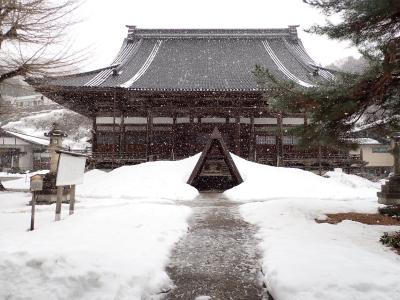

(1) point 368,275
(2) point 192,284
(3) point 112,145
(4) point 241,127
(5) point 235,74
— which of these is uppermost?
(5) point 235,74

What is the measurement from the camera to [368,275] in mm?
3506

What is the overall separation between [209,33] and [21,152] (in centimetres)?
2926

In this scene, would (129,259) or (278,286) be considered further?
(129,259)

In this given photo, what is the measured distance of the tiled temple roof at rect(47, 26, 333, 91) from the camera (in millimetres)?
18219

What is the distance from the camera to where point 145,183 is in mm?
13562

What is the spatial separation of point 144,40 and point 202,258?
75.8 feet

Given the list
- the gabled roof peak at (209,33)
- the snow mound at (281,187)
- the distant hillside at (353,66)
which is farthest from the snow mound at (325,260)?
the gabled roof peak at (209,33)

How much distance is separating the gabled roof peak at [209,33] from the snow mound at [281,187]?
526 inches

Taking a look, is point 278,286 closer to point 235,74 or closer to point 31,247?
point 31,247

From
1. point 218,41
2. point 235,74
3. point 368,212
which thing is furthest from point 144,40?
point 368,212

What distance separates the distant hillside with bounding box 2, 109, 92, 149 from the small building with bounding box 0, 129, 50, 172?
386cm

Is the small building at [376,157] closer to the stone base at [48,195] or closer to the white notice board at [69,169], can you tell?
the stone base at [48,195]

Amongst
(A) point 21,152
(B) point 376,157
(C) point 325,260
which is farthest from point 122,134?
(B) point 376,157

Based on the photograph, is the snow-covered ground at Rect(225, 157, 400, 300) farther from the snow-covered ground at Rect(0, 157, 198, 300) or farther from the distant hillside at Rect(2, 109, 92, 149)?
the distant hillside at Rect(2, 109, 92, 149)
